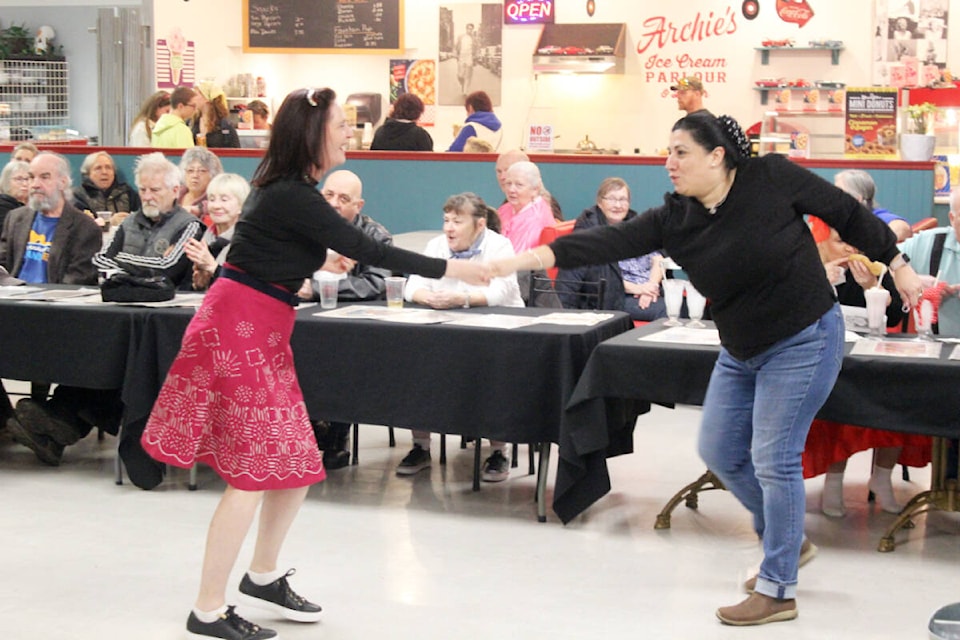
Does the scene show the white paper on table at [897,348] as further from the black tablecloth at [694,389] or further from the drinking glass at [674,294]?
the drinking glass at [674,294]

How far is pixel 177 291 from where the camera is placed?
17.5 feet

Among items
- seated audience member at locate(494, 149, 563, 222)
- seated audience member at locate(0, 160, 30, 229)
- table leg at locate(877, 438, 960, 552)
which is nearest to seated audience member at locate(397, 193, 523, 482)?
table leg at locate(877, 438, 960, 552)

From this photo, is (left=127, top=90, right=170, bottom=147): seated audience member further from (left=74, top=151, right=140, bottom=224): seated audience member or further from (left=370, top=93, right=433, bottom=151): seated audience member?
(left=370, top=93, right=433, bottom=151): seated audience member

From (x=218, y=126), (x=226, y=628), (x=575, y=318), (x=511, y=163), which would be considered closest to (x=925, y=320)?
(x=575, y=318)

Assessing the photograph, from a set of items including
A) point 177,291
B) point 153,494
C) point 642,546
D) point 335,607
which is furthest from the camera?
point 177,291

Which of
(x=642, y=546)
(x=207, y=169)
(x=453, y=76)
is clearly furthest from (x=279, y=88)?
(x=642, y=546)

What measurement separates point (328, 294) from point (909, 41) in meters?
7.73

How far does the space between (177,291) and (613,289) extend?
2.13 metres

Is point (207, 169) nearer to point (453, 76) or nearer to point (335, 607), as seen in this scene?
point (335, 607)

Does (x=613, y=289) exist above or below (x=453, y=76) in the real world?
below

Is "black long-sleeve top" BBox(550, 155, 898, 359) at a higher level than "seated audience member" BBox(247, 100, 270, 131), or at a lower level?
→ lower

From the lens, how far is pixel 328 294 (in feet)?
15.8

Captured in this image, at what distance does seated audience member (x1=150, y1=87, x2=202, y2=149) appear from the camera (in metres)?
8.69

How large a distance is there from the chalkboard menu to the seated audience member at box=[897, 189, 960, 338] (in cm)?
816
